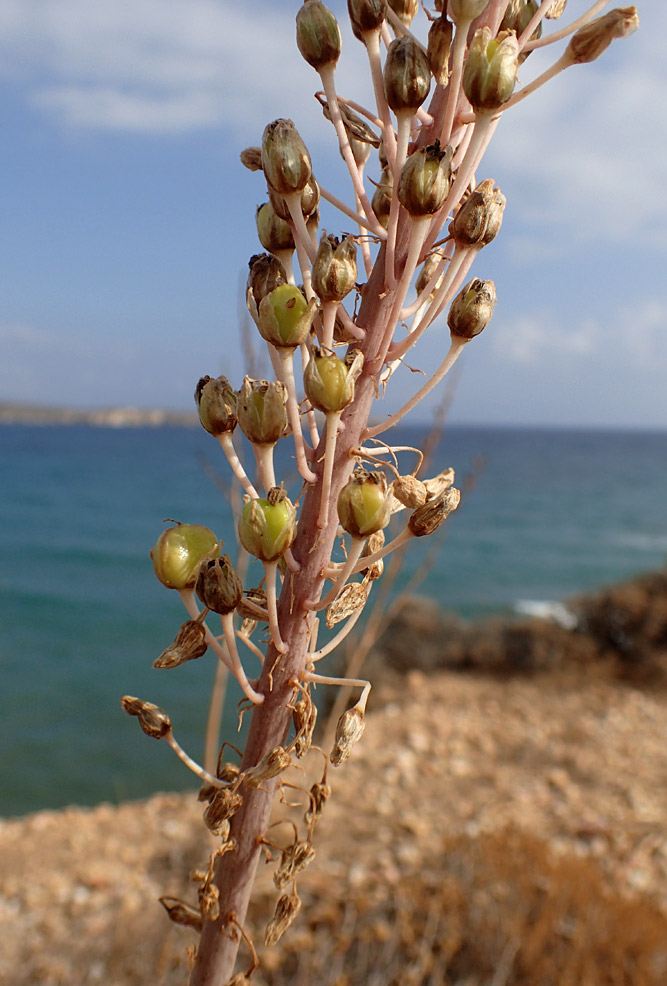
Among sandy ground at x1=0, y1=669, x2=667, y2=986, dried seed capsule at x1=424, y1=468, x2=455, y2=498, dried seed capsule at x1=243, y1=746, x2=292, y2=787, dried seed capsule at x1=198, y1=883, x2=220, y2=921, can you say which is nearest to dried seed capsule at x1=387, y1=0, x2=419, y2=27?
dried seed capsule at x1=424, y1=468, x2=455, y2=498

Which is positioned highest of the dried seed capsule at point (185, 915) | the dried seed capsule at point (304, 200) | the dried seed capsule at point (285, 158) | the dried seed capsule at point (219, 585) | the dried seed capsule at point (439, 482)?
the dried seed capsule at point (285, 158)

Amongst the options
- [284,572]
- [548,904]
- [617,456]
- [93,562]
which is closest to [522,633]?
[548,904]

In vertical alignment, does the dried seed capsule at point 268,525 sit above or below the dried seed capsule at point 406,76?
below

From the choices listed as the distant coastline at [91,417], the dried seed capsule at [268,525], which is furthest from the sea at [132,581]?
the distant coastline at [91,417]

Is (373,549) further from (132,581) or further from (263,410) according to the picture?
(132,581)

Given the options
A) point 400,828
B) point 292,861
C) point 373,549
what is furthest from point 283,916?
point 400,828

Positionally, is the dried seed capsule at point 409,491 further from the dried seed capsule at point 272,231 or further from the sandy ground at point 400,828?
the sandy ground at point 400,828
